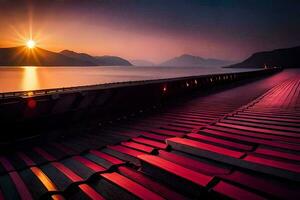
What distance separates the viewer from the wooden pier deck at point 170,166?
2977 mm

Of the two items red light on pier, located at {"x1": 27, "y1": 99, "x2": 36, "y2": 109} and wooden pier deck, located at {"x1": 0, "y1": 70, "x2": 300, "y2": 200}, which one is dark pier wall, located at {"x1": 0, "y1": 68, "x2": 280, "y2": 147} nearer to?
red light on pier, located at {"x1": 27, "y1": 99, "x2": 36, "y2": 109}

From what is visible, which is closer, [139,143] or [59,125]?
[139,143]

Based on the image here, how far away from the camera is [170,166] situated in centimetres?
351

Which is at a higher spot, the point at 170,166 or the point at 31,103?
the point at 31,103

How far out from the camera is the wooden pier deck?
2.98 m

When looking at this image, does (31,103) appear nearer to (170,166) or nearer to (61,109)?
(61,109)

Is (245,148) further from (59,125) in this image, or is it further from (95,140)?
(59,125)

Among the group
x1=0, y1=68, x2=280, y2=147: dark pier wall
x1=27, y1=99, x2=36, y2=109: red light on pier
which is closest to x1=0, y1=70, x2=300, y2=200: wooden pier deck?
x1=0, y1=68, x2=280, y2=147: dark pier wall

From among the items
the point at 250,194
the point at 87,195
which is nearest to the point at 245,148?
the point at 250,194

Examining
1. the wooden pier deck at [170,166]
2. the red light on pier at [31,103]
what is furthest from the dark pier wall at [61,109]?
the wooden pier deck at [170,166]

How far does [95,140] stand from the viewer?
631 centimetres

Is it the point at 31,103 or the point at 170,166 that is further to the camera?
the point at 31,103

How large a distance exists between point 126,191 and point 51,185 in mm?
1354

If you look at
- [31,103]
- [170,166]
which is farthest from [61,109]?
[170,166]
